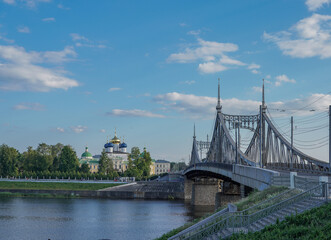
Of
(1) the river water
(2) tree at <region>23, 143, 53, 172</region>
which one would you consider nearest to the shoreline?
(2) tree at <region>23, 143, 53, 172</region>

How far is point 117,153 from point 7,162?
70531 mm

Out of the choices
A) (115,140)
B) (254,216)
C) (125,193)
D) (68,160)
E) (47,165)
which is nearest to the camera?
(254,216)

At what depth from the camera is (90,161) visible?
547 ft

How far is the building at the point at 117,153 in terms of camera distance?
170250mm

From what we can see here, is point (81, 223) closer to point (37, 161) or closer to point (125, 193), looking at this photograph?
point (125, 193)

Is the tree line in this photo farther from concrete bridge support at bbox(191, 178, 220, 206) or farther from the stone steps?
the stone steps

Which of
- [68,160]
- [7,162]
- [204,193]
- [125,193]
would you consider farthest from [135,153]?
[204,193]

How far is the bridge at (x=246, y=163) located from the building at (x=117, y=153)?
264ft

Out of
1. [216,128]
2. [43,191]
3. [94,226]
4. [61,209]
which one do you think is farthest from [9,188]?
[94,226]

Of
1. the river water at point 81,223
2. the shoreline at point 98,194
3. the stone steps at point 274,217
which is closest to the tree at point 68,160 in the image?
the shoreline at point 98,194

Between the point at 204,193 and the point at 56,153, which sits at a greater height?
the point at 56,153

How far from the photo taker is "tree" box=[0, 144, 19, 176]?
362 ft

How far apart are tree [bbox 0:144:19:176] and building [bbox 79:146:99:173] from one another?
4906 centimetres

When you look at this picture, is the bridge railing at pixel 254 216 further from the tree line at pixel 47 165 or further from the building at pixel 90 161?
the building at pixel 90 161
